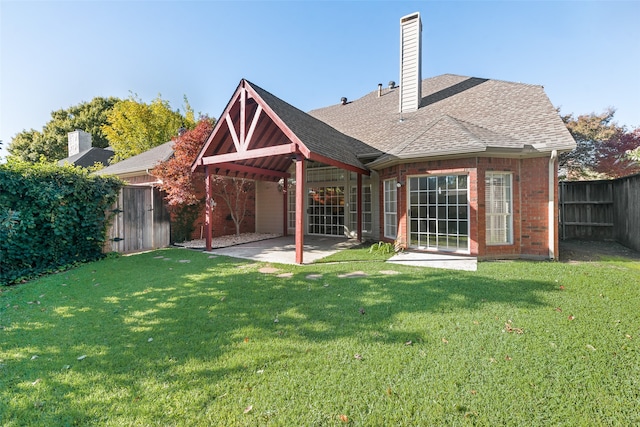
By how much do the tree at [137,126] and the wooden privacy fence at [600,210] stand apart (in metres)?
26.1

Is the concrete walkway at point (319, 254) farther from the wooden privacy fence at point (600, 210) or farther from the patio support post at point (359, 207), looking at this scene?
the wooden privacy fence at point (600, 210)

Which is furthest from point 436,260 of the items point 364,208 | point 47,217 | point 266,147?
point 47,217

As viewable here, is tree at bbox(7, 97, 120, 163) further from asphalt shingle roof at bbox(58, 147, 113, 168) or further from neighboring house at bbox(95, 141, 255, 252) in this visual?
neighboring house at bbox(95, 141, 255, 252)

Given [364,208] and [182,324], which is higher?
[364,208]

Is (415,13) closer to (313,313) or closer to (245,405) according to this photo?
(313,313)

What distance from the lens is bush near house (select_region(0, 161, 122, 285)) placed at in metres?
6.35

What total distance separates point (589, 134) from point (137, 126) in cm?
3133

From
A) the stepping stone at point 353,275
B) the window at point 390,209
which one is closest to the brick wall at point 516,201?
the window at point 390,209

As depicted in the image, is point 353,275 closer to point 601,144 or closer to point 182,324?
point 182,324

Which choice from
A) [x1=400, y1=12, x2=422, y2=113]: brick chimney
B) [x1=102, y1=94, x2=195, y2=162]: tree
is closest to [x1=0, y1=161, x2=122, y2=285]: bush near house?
[x1=400, y1=12, x2=422, y2=113]: brick chimney

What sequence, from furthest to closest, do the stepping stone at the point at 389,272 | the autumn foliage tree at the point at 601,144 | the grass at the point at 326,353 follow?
the autumn foliage tree at the point at 601,144, the stepping stone at the point at 389,272, the grass at the point at 326,353

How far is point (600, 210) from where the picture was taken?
35.7 feet

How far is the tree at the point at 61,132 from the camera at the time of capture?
102 feet

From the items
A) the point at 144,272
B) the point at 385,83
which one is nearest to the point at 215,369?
the point at 144,272
